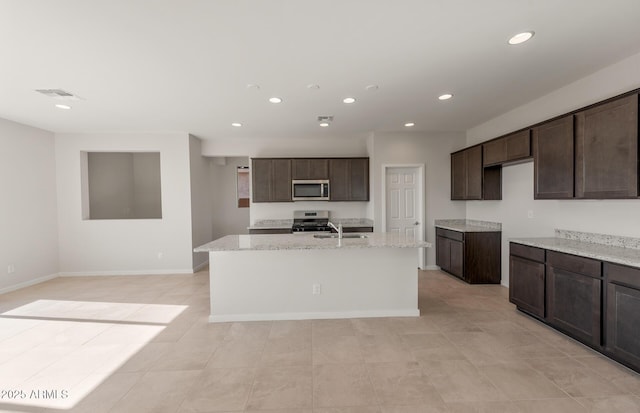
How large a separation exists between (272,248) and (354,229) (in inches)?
108

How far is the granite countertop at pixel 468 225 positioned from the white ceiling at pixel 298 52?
189 centimetres

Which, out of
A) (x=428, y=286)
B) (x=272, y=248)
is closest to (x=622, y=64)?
(x=428, y=286)

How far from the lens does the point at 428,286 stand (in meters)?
Answer: 4.40

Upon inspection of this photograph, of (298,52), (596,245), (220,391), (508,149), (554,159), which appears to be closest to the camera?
(220,391)

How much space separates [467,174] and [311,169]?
2903mm

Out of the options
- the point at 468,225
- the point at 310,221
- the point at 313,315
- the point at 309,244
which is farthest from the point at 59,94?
the point at 468,225

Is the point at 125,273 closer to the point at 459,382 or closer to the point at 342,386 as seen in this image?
the point at 342,386

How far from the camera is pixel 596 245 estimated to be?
112 inches

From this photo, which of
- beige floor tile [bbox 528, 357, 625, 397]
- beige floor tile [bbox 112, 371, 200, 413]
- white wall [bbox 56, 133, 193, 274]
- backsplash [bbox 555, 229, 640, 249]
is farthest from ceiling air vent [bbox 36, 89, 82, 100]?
backsplash [bbox 555, 229, 640, 249]

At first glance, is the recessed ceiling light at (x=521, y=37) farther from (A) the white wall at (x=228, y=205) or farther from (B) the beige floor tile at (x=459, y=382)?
(A) the white wall at (x=228, y=205)

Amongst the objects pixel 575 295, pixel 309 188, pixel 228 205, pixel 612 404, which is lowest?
pixel 612 404

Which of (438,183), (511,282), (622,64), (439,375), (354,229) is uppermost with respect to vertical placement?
(622,64)

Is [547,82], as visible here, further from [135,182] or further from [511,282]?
[135,182]

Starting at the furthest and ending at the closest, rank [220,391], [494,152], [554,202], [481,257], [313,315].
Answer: [481,257], [494,152], [554,202], [313,315], [220,391]
